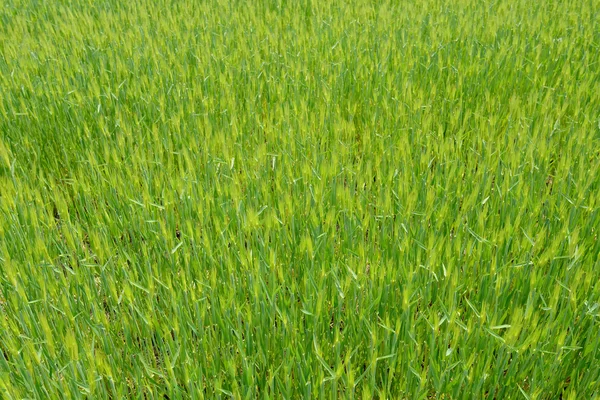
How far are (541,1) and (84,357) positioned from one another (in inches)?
130

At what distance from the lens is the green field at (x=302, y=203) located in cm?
112

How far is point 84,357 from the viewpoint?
1.12 metres

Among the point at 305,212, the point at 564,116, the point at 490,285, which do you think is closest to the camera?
the point at 490,285

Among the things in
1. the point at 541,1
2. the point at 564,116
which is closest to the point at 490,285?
the point at 564,116

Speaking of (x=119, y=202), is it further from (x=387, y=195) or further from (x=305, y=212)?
(x=387, y=195)

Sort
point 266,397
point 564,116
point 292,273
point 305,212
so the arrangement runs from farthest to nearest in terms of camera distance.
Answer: point 564,116 → point 305,212 → point 292,273 → point 266,397

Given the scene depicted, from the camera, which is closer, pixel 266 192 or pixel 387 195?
pixel 387 195

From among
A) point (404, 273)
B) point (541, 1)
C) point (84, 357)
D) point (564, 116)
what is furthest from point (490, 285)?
point (541, 1)

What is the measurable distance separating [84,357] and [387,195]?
841 mm

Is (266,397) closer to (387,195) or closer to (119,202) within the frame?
(387,195)

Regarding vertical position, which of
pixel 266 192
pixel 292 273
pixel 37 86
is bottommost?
pixel 292 273

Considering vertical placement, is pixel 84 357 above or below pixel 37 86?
below

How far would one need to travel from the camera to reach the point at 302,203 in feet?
5.11

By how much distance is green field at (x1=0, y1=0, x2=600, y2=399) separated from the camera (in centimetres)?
112
